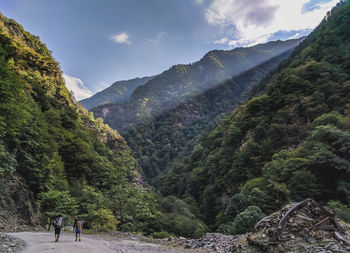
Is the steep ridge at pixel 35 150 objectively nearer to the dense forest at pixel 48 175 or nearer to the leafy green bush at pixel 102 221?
the dense forest at pixel 48 175

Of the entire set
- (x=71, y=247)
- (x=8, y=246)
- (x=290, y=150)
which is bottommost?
(x=71, y=247)

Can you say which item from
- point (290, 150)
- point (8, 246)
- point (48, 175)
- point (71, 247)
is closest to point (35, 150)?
point (48, 175)

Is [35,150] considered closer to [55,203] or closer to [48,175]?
[48,175]

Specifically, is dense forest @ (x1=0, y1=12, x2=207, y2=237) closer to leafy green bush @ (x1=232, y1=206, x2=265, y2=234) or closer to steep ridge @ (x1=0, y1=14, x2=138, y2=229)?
steep ridge @ (x1=0, y1=14, x2=138, y2=229)

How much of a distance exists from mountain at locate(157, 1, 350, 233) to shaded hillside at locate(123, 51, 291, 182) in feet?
186

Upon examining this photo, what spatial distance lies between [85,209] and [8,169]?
9.02 m

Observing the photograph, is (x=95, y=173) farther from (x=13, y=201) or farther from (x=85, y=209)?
(x=13, y=201)

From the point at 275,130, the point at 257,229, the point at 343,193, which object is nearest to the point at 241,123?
the point at 275,130

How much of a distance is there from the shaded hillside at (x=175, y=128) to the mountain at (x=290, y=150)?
56649mm

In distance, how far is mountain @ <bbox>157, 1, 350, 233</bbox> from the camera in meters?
18.4

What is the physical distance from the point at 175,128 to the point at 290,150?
11620 centimetres

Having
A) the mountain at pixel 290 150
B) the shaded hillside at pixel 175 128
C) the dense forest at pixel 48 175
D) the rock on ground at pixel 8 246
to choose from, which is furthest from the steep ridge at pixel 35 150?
the shaded hillside at pixel 175 128

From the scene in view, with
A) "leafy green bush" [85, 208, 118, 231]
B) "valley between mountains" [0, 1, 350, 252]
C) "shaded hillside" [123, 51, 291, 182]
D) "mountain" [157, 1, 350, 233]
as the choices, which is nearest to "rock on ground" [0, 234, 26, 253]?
"valley between mountains" [0, 1, 350, 252]

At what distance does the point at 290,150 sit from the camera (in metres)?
26.7
